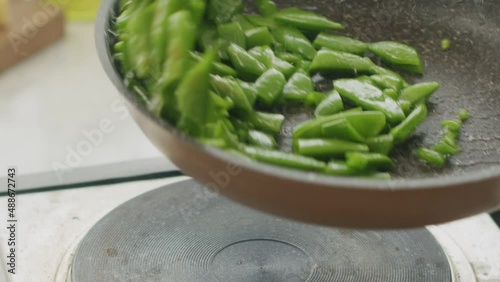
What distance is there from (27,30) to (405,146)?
34.8 inches

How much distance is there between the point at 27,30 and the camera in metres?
1.50

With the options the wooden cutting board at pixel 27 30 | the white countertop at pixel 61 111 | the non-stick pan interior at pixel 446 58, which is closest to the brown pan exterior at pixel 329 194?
the non-stick pan interior at pixel 446 58

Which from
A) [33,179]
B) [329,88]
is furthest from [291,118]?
[33,179]

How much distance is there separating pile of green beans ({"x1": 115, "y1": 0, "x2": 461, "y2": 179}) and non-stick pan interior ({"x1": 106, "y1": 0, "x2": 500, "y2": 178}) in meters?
0.02

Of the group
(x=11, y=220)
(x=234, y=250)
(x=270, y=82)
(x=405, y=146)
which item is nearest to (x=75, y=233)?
(x=11, y=220)

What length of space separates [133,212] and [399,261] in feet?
1.24

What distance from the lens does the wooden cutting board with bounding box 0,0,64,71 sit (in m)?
1.48

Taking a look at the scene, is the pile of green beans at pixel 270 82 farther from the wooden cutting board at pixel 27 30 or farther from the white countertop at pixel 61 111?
the wooden cutting board at pixel 27 30

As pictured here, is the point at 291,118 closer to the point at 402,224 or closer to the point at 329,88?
the point at 329,88

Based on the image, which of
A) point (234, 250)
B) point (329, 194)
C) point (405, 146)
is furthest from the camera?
point (234, 250)

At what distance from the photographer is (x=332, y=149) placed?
2.65 feet

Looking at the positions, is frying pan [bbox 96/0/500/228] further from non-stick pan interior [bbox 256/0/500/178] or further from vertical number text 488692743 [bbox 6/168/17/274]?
vertical number text 488692743 [bbox 6/168/17/274]

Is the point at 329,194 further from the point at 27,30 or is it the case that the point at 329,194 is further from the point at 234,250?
the point at 27,30

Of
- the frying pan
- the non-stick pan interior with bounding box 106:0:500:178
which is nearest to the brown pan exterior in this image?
the frying pan
